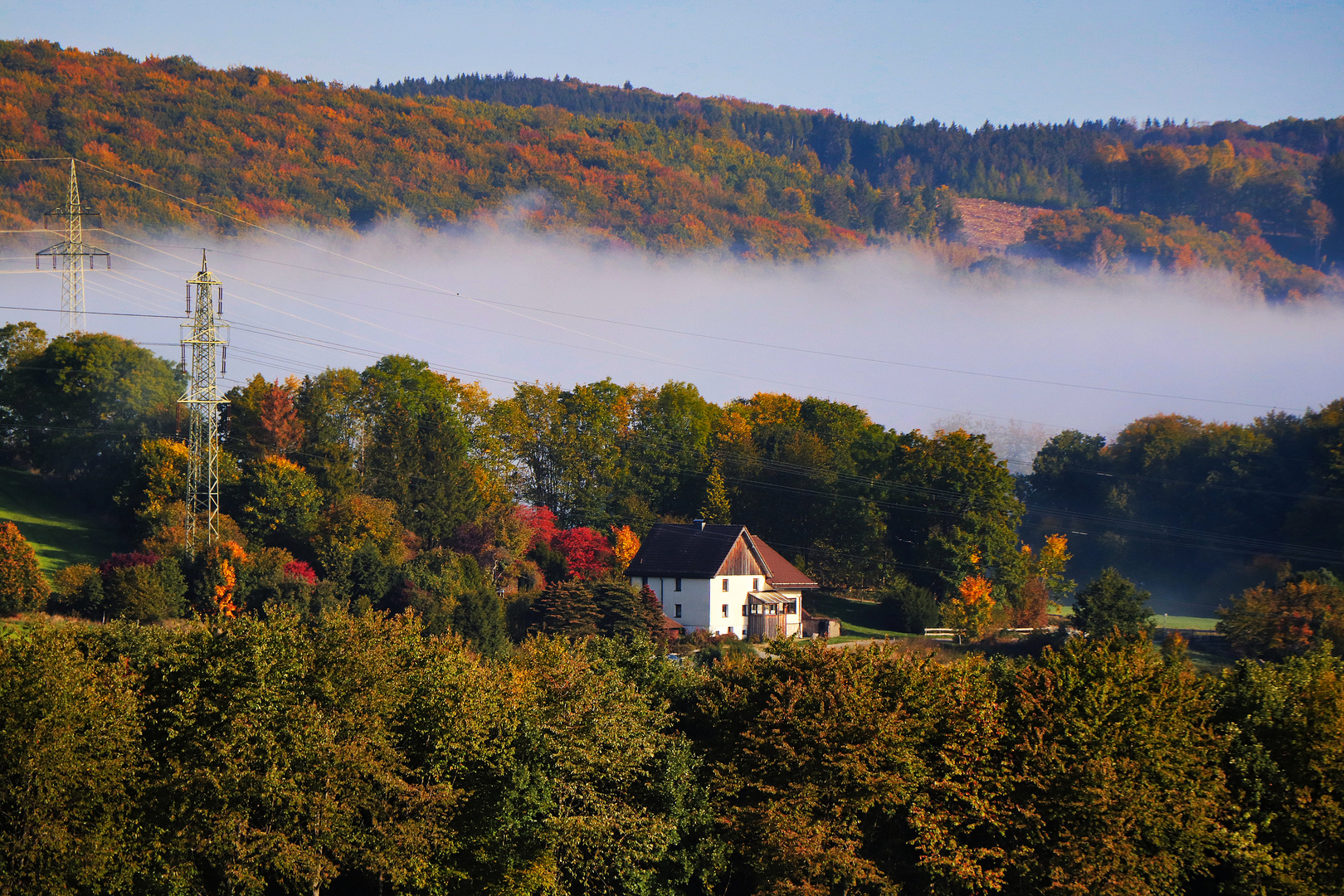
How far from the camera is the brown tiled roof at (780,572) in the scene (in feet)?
272

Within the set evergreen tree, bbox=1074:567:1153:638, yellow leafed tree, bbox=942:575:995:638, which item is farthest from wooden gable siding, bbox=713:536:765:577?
evergreen tree, bbox=1074:567:1153:638

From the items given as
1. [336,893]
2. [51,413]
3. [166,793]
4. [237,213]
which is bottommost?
[336,893]

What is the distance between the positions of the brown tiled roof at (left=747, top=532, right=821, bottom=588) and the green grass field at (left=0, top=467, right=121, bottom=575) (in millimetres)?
44455

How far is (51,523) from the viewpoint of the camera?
8312 cm

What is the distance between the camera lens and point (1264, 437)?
11112 cm

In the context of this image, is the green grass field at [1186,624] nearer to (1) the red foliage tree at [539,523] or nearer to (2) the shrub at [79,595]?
(1) the red foliage tree at [539,523]

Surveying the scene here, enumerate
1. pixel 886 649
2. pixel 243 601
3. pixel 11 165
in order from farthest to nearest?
pixel 11 165
pixel 243 601
pixel 886 649

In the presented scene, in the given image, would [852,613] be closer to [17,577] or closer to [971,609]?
[971,609]

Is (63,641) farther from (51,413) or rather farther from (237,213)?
(237,213)

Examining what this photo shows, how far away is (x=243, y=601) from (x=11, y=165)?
139 metres

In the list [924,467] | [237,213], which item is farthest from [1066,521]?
[237,213]

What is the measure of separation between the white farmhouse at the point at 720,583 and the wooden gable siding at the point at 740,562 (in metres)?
0.06

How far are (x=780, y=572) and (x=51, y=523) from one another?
51.3m

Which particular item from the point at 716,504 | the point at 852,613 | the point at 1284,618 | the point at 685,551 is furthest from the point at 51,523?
the point at 1284,618
